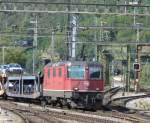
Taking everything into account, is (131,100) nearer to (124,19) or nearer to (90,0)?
(90,0)

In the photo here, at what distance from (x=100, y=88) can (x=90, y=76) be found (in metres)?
0.86

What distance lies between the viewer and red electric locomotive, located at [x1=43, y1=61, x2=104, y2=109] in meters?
31.5

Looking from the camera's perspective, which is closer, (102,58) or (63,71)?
(63,71)

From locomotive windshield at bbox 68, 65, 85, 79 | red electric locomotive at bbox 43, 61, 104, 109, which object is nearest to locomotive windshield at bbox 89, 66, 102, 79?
red electric locomotive at bbox 43, 61, 104, 109

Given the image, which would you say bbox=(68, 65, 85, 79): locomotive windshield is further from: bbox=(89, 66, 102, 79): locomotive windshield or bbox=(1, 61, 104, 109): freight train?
bbox=(89, 66, 102, 79): locomotive windshield

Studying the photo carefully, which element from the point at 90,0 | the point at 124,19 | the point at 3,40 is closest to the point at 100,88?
the point at 90,0

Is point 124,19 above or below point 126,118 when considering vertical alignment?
above

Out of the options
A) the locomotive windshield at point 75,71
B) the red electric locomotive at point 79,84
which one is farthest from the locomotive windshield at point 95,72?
the locomotive windshield at point 75,71

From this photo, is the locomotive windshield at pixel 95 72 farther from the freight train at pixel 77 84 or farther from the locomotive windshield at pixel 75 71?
the locomotive windshield at pixel 75 71

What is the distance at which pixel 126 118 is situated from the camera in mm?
24703

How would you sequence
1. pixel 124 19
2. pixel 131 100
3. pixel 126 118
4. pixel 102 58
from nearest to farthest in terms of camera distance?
pixel 126 118
pixel 131 100
pixel 102 58
pixel 124 19

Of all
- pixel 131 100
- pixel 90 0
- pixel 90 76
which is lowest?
pixel 131 100

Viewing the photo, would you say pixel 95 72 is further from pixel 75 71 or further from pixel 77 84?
pixel 77 84

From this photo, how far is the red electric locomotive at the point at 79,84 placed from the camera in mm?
31500
